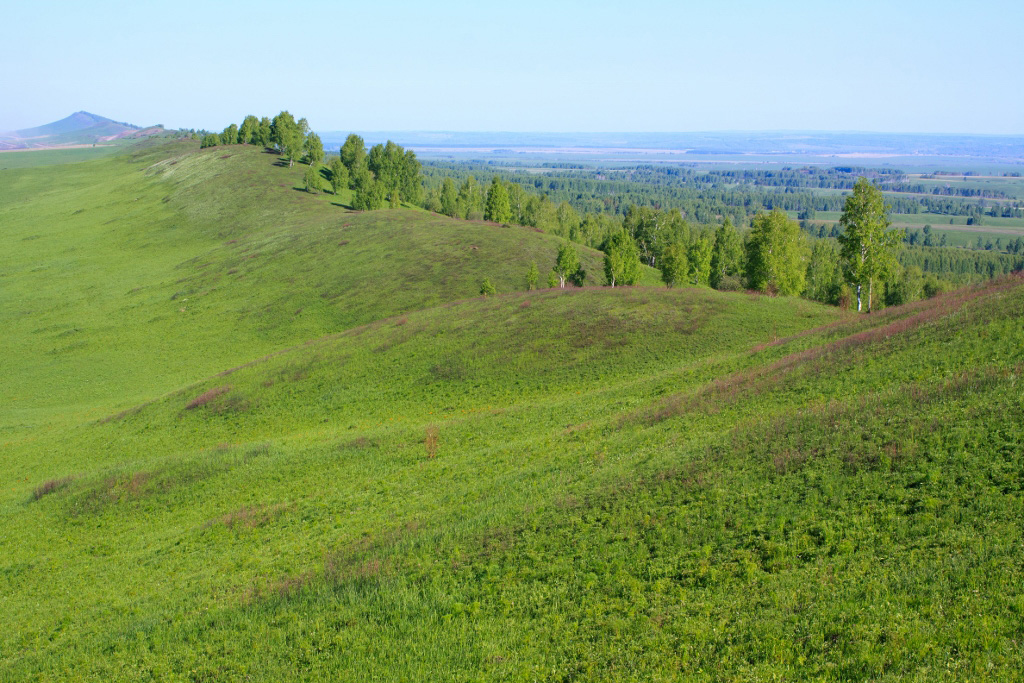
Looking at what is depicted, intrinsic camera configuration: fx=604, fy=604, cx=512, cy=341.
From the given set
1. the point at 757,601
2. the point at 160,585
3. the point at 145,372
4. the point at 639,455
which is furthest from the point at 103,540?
the point at 145,372

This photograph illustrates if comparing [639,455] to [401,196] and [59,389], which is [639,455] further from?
[401,196]

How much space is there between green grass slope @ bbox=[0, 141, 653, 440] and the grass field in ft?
22.8

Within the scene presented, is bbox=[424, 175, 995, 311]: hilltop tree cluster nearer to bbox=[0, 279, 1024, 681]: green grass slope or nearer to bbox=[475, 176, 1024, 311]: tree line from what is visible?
bbox=[475, 176, 1024, 311]: tree line

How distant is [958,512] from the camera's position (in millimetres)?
16422

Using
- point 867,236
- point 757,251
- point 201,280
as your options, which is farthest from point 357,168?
point 867,236

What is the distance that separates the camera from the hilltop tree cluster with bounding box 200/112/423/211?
13284cm

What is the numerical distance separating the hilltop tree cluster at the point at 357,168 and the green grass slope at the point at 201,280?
7.74 metres

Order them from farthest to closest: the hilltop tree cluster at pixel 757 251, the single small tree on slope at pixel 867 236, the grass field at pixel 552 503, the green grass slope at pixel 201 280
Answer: the green grass slope at pixel 201 280 → the hilltop tree cluster at pixel 757 251 → the single small tree on slope at pixel 867 236 → the grass field at pixel 552 503

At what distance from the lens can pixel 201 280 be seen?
9756 centimetres

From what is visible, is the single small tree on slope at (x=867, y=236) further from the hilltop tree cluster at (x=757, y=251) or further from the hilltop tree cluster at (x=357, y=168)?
the hilltop tree cluster at (x=357, y=168)

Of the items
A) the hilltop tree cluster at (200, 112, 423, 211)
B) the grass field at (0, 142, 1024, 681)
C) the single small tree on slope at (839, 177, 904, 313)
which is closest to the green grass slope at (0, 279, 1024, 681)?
the grass field at (0, 142, 1024, 681)

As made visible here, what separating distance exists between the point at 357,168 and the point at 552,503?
137m

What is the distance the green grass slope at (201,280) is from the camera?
68188 mm

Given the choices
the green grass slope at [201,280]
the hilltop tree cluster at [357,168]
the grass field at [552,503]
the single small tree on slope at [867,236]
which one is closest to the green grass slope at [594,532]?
the grass field at [552,503]
